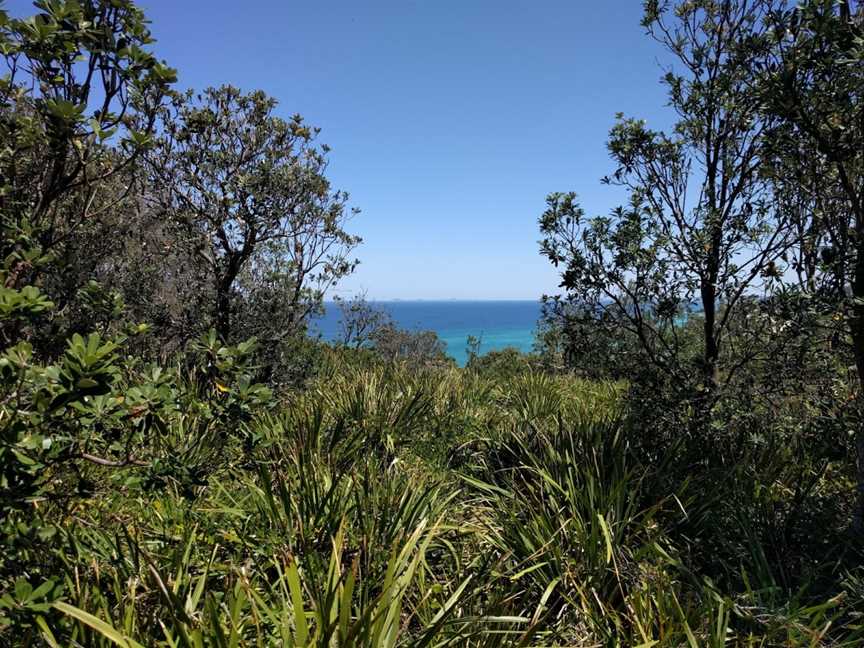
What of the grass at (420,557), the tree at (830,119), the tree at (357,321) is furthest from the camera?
the tree at (357,321)

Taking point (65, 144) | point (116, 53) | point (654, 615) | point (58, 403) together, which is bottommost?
point (654, 615)

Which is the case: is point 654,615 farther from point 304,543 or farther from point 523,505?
point 304,543

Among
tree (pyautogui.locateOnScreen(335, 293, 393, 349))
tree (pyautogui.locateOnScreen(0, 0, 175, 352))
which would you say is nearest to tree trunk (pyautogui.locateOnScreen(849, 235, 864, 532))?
tree (pyautogui.locateOnScreen(0, 0, 175, 352))

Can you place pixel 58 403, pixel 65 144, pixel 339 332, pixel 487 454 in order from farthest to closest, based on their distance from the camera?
1. pixel 339 332
2. pixel 487 454
3. pixel 65 144
4. pixel 58 403

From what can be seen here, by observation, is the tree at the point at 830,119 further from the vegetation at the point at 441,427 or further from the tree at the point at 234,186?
the tree at the point at 234,186

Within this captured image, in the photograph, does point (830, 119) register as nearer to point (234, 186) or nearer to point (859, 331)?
point (859, 331)

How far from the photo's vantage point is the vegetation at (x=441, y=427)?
2.62 m

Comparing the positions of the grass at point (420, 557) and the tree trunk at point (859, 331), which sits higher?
the tree trunk at point (859, 331)

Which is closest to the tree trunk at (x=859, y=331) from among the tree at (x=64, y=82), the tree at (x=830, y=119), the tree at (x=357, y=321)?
the tree at (x=830, y=119)

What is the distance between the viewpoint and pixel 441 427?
715cm

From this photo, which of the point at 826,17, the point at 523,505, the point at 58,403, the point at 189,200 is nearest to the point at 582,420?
the point at 523,505

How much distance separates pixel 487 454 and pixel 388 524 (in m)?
2.63

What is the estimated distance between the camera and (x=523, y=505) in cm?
484

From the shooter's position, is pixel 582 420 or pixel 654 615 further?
pixel 582 420
